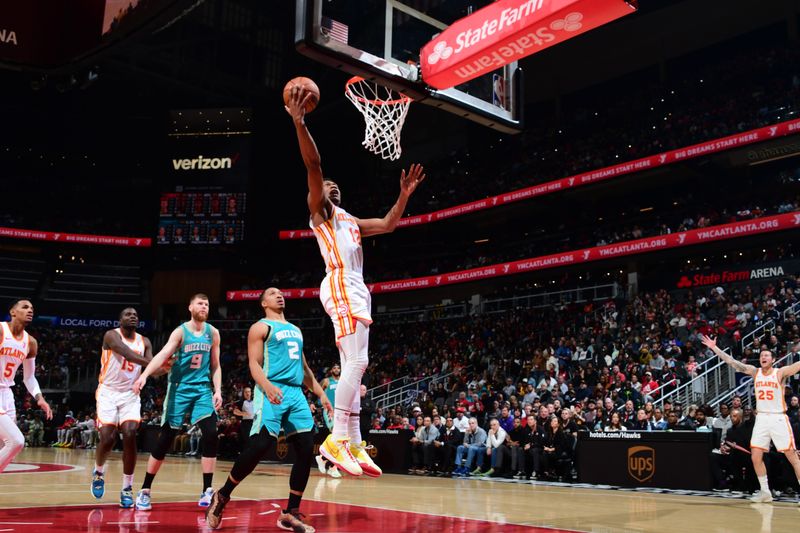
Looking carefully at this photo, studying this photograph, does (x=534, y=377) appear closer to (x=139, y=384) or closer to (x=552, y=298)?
(x=552, y=298)

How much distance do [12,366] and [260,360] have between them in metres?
3.22

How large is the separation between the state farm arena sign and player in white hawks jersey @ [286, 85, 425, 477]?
18.5m

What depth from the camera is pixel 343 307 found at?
503 cm

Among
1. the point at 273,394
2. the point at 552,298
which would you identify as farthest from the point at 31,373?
the point at 552,298

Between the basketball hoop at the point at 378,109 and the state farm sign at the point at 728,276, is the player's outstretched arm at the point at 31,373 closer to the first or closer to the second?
the basketball hoop at the point at 378,109

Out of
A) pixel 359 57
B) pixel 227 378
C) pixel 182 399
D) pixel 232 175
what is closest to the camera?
pixel 182 399

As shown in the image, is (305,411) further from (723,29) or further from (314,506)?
(723,29)

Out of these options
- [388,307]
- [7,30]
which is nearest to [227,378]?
[388,307]

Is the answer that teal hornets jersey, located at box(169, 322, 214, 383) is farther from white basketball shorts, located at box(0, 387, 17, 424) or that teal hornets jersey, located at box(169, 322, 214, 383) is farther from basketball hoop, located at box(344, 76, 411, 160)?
basketball hoop, located at box(344, 76, 411, 160)

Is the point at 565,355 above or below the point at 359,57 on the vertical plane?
below

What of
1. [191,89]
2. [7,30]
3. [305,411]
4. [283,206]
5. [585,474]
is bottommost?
[585,474]

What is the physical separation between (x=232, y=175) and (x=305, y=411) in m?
26.3

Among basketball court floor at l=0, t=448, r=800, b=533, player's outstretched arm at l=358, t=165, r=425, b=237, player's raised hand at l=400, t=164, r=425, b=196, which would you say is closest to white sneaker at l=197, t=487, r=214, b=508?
basketball court floor at l=0, t=448, r=800, b=533

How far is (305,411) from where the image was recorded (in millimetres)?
5578
